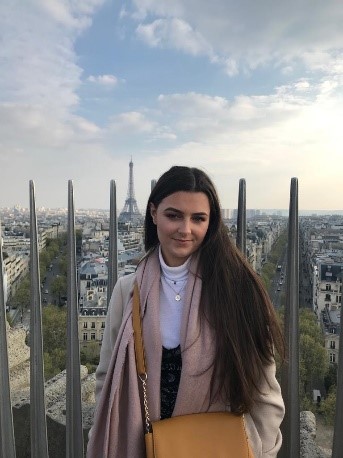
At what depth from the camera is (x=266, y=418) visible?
1.45 m

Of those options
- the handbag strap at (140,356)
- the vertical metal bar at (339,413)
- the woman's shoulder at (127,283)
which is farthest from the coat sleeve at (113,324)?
the vertical metal bar at (339,413)

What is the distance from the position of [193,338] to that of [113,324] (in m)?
0.33

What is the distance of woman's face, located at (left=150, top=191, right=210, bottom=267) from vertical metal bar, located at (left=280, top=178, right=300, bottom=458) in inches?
22.8

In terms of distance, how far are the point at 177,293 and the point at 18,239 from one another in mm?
5311

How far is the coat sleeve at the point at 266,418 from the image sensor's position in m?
1.44

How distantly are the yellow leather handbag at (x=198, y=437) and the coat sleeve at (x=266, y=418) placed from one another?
0.28 feet

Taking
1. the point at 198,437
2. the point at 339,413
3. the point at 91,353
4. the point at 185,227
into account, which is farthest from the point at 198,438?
the point at 91,353

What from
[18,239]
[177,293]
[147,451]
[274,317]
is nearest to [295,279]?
[274,317]

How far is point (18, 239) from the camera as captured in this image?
6297 millimetres

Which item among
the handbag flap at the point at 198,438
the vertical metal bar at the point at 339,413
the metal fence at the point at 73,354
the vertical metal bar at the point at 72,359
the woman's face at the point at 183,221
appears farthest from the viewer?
Answer: the vertical metal bar at the point at 72,359

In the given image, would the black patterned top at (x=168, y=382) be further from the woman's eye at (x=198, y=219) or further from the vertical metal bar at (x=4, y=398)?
the vertical metal bar at (x=4, y=398)

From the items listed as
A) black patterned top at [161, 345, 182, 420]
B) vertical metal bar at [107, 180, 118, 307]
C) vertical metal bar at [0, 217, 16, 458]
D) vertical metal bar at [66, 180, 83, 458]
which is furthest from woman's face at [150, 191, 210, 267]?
vertical metal bar at [0, 217, 16, 458]

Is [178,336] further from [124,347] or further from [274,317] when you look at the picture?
[274,317]

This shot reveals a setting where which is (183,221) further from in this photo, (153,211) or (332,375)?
(332,375)
